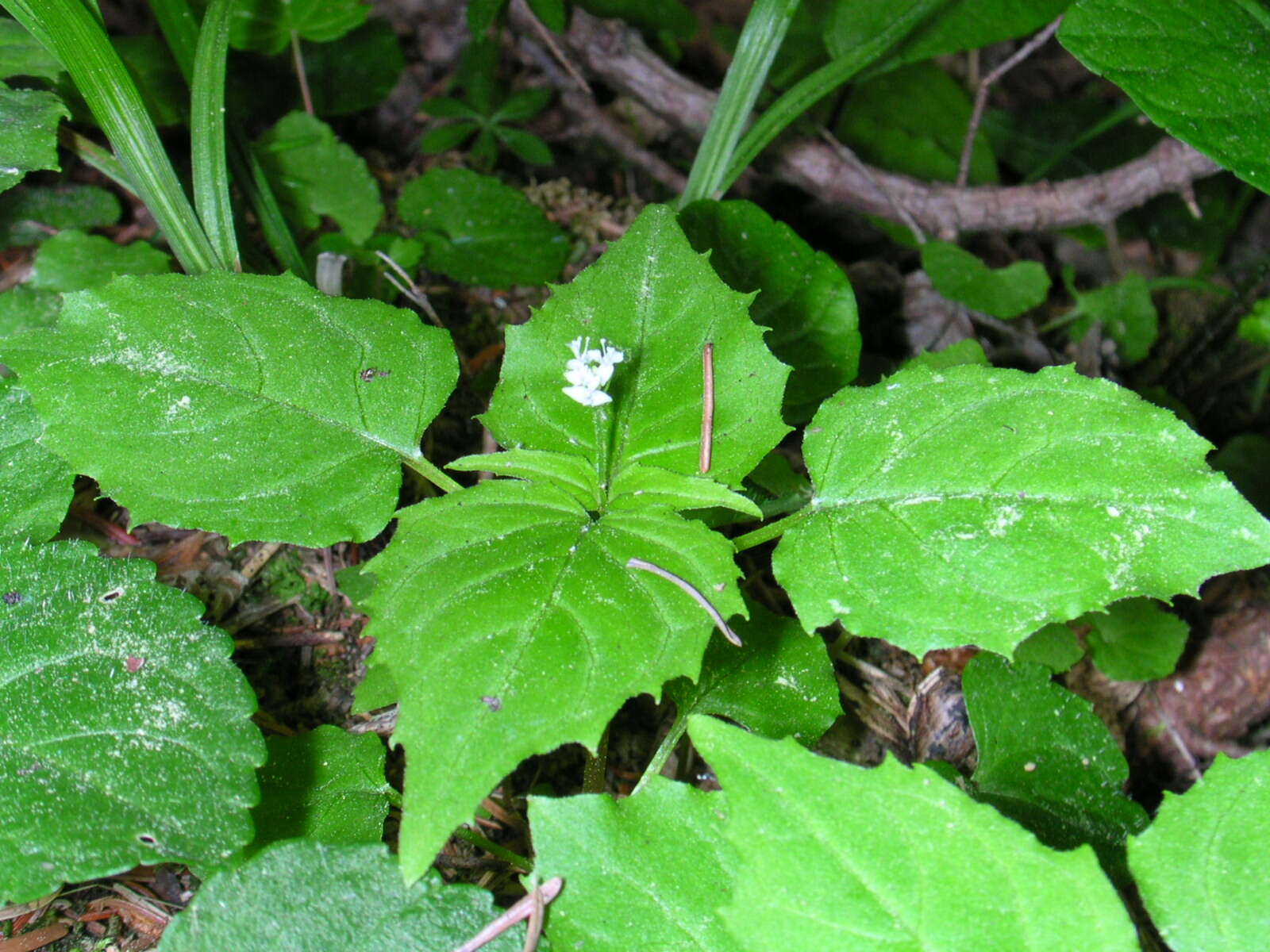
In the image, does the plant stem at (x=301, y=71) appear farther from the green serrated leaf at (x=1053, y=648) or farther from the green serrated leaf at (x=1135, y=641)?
the green serrated leaf at (x=1135, y=641)

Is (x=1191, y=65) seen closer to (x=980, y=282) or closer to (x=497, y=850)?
(x=980, y=282)

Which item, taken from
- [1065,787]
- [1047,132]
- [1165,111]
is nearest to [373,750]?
[1065,787]

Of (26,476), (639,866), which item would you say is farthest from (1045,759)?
(26,476)

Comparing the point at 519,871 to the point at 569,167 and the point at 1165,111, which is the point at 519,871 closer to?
the point at 1165,111

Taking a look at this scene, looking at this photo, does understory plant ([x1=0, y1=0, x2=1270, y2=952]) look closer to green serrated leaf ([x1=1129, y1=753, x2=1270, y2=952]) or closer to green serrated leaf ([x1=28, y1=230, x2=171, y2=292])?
green serrated leaf ([x1=1129, y1=753, x2=1270, y2=952])

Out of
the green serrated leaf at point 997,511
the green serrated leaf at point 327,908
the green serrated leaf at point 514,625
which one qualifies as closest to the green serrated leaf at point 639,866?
the green serrated leaf at point 327,908

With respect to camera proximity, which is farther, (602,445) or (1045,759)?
(1045,759)

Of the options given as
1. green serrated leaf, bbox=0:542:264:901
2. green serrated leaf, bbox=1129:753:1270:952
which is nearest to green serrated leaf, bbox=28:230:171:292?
green serrated leaf, bbox=0:542:264:901
